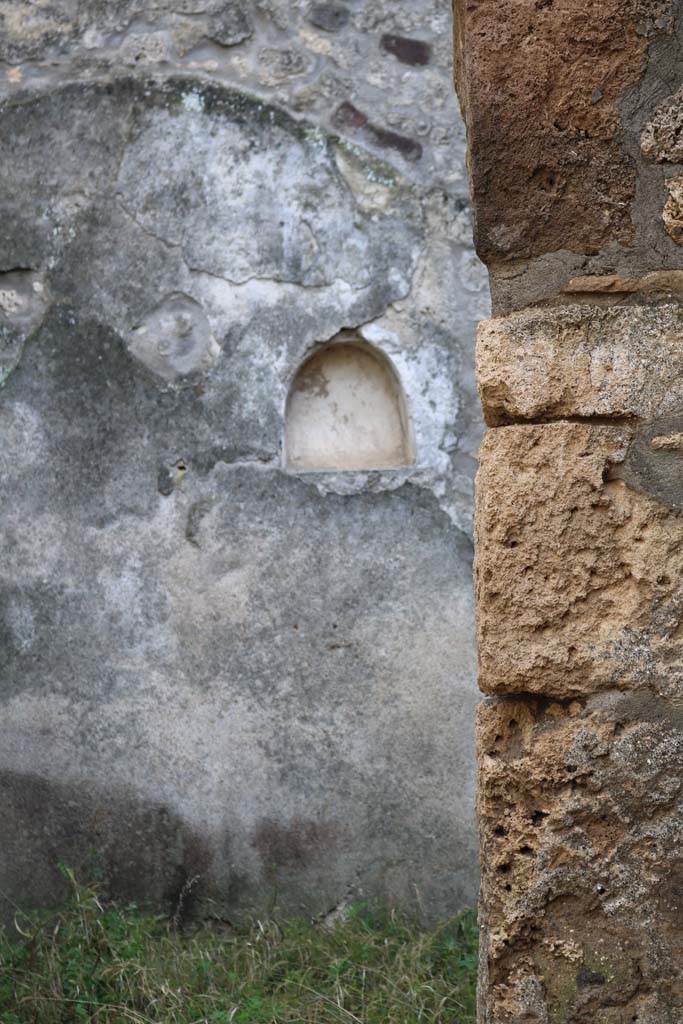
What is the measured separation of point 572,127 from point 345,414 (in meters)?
2.72

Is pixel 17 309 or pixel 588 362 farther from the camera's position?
pixel 17 309

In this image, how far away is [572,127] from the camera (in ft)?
5.16

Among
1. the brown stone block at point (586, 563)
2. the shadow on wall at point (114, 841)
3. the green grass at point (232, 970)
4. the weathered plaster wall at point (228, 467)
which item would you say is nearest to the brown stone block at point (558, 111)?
the brown stone block at point (586, 563)

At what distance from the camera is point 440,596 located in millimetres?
4078

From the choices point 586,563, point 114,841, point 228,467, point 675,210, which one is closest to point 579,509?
point 586,563

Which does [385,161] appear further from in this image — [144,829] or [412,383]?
[144,829]

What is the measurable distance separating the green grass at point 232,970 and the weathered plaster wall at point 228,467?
175mm

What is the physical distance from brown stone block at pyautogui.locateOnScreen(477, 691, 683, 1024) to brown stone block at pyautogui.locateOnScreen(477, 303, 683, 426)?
38 cm

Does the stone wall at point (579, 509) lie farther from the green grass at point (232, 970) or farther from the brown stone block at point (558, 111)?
the green grass at point (232, 970)

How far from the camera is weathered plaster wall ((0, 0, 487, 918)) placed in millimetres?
4039

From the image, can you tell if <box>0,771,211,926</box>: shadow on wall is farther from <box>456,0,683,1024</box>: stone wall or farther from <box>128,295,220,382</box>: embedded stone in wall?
<box>456,0,683,1024</box>: stone wall

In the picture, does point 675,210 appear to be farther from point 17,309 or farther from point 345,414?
point 17,309

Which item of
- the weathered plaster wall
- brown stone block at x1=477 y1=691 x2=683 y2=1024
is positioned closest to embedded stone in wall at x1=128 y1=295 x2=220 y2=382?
the weathered plaster wall

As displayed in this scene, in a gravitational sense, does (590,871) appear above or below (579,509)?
below
